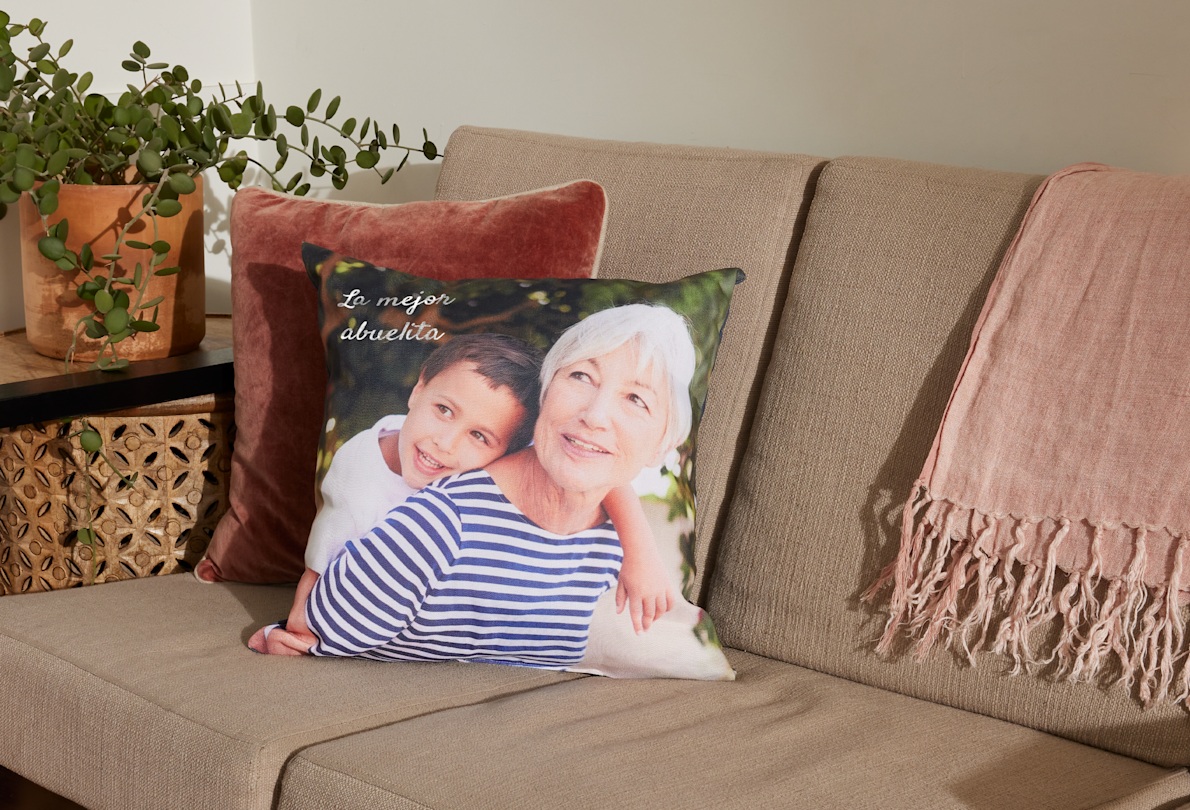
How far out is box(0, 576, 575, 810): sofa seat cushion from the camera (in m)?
1.05

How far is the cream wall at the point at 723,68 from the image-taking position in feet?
4.72

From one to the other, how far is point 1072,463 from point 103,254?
1.21 metres

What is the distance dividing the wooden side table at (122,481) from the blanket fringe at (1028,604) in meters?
0.83

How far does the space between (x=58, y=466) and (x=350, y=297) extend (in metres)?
0.50

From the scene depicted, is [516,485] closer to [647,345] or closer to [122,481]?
[647,345]

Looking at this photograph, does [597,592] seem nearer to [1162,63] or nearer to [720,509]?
[720,509]

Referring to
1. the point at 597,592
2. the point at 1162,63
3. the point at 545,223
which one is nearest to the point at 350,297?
the point at 545,223

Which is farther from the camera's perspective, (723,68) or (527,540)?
(723,68)

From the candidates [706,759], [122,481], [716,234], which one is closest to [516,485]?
[706,759]

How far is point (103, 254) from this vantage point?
5.33 feet

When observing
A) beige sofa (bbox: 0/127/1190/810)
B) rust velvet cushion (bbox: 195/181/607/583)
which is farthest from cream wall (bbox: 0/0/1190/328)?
rust velvet cushion (bbox: 195/181/607/583)

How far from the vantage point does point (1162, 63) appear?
4.57 ft

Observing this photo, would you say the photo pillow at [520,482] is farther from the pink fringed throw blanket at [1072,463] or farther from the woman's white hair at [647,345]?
the pink fringed throw blanket at [1072,463]

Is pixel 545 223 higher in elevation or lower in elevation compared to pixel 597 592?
higher
